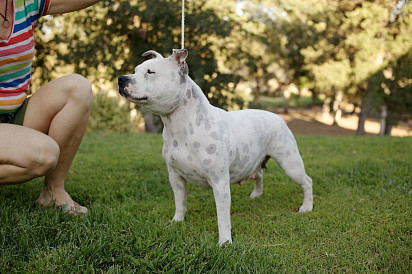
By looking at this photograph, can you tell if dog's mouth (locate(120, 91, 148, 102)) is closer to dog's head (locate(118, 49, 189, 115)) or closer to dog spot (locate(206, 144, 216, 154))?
dog's head (locate(118, 49, 189, 115))

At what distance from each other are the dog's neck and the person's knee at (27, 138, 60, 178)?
81cm


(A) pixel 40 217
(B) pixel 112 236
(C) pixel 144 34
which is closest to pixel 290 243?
(B) pixel 112 236

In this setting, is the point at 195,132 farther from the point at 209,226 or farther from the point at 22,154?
the point at 22,154

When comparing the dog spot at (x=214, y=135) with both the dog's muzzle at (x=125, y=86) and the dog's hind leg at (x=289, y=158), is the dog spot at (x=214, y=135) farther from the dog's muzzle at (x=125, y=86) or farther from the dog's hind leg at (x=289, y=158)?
the dog's hind leg at (x=289, y=158)

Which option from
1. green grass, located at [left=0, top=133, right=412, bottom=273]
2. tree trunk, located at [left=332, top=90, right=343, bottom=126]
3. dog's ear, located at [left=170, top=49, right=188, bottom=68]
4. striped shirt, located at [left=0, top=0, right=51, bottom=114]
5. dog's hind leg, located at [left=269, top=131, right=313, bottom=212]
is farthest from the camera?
tree trunk, located at [left=332, top=90, right=343, bottom=126]

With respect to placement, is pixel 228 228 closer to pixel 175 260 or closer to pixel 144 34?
pixel 175 260

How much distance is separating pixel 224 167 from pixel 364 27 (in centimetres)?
1442

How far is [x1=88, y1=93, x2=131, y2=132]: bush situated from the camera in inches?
383

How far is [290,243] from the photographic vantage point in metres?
2.69

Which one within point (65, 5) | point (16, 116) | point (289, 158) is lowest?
point (289, 158)

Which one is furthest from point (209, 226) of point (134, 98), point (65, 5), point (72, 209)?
point (65, 5)

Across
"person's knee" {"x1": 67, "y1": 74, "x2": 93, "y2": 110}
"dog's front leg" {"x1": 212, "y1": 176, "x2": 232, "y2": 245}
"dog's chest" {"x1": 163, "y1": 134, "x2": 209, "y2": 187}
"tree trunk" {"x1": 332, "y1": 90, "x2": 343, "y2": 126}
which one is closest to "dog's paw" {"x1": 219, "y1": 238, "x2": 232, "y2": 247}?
"dog's front leg" {"x1": 212, "y1": 176, "x2": 232, "y2": 245}

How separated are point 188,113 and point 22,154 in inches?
43.8

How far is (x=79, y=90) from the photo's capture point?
2.89 m
